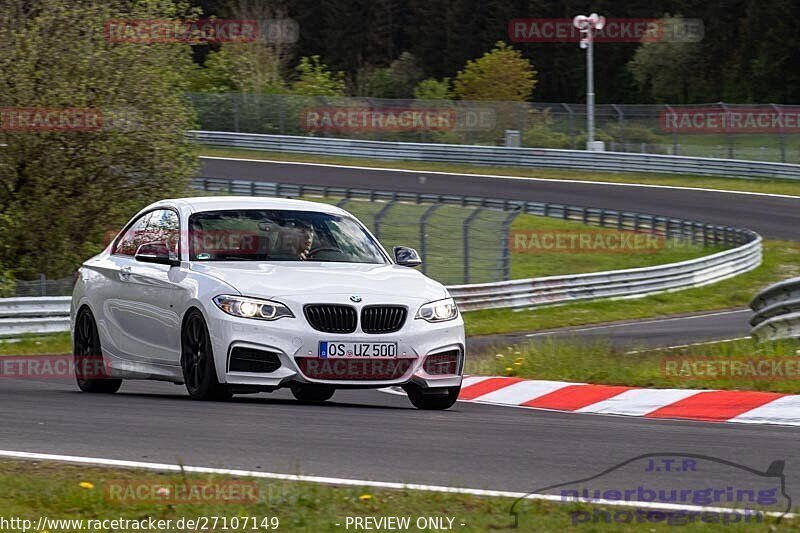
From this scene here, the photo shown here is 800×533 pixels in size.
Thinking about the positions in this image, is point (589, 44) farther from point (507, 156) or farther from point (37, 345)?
point (37, 345)

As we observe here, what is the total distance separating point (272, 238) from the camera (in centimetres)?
1023

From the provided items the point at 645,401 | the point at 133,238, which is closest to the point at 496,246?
the point at 133,238

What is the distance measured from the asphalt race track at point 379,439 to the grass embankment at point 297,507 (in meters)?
0.45

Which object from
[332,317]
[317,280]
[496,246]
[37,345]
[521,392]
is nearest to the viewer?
[332,317]

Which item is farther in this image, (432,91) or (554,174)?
(432,91)

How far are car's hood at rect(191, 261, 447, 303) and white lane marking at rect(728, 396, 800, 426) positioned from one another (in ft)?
7.39

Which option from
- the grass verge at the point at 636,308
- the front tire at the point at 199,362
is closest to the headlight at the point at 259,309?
the front tire at the point at 199,362

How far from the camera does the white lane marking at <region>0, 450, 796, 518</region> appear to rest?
227 inches

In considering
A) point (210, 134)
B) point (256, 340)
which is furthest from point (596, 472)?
point (210, 134)

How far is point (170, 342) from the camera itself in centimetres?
1005

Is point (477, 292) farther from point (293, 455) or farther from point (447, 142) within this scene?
point (447, 142)

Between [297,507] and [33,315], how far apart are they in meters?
15.9

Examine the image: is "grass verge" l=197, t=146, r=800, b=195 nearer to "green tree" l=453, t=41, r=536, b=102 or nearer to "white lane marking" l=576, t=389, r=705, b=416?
"green tree" l=453, t=41, r=536, b=102

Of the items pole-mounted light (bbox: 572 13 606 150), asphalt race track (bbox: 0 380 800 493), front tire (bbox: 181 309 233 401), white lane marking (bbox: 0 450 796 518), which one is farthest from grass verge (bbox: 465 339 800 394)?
pole-mounted light (bbox: 572 13 606 150)
